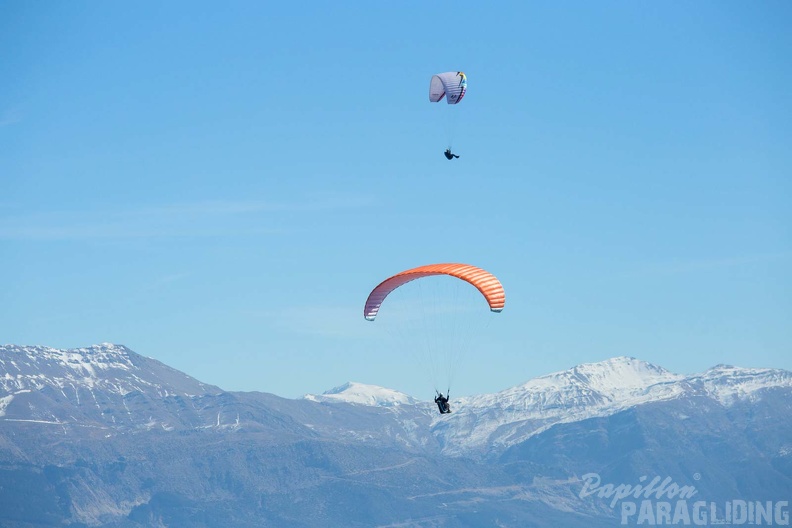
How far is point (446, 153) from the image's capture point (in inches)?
4754

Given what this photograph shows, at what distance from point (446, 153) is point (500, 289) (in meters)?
20.1

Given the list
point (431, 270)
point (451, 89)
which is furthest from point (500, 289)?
point (451, 89)

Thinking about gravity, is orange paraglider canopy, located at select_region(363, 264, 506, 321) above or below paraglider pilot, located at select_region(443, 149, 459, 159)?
below

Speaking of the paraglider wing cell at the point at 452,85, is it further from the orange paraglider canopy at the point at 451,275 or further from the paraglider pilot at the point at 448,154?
the orange paraglider canopy at the point at 451,275

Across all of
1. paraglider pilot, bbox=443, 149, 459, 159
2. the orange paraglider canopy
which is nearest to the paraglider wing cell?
paraglider pilot, bbox=443, 149, 459, 159

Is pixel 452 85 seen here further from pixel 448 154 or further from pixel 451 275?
pixel 451 275

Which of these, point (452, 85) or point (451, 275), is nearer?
point (451, 275)

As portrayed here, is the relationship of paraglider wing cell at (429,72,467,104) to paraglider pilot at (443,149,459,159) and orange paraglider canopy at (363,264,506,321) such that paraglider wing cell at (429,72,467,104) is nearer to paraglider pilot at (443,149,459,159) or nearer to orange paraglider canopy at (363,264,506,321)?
paraglider pilot at (443,149,459,159)

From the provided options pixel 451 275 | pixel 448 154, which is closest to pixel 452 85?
pixel 448 154

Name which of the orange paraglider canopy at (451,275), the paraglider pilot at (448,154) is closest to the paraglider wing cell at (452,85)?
the paraglider pilot at (448,154)

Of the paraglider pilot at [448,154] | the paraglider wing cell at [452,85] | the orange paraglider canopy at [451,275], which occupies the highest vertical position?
the paraglider wing cell at [452,85]

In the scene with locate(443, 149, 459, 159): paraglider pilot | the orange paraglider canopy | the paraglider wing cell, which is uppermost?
the paraglider wing cell

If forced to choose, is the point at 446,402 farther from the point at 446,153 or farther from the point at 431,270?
the point at 446,153

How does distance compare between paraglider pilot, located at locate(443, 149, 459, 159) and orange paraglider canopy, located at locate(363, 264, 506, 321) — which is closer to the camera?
orange paraglider canopy, located at locate(363, 264, 506, 321)
